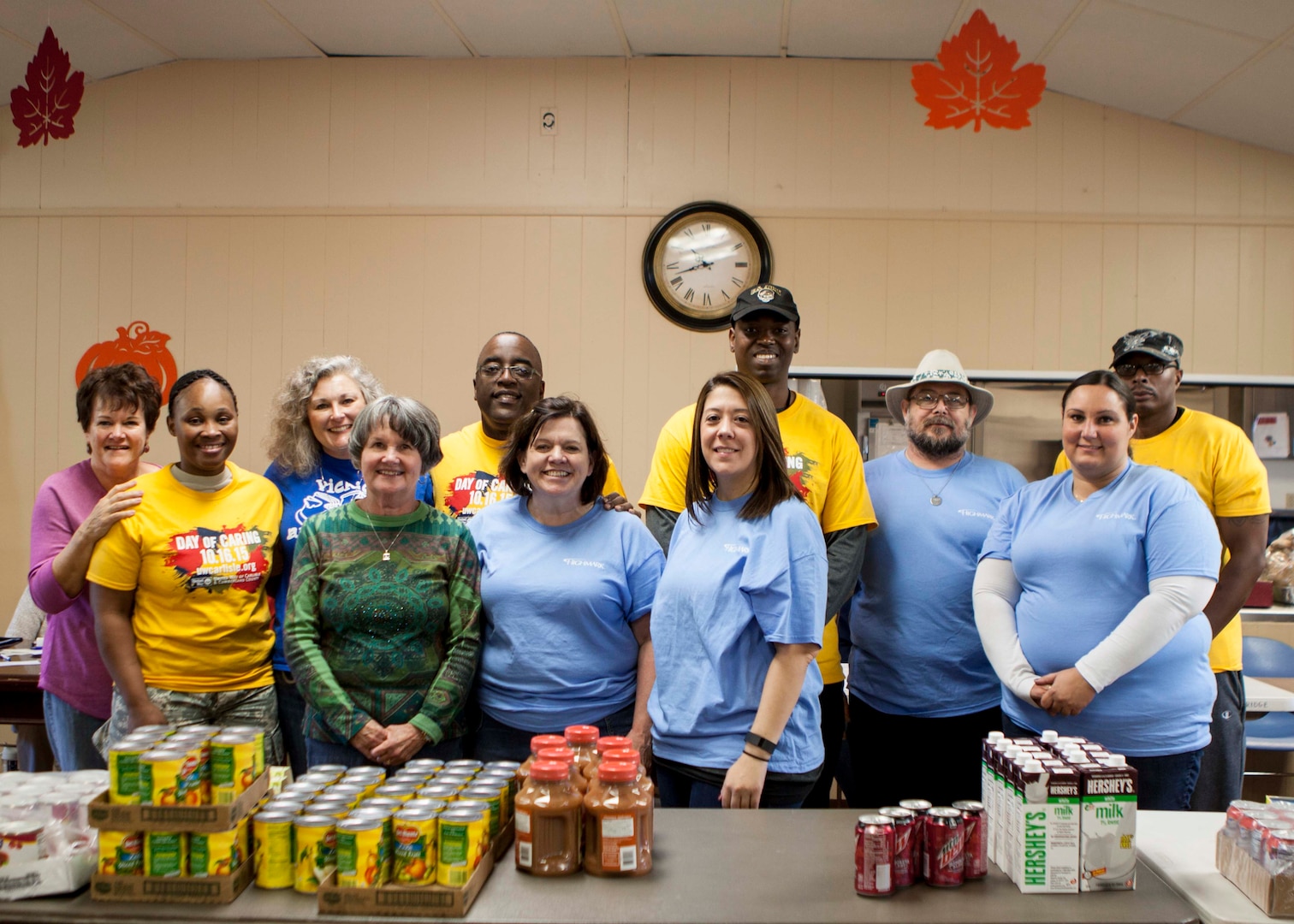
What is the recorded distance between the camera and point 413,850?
4.32ft

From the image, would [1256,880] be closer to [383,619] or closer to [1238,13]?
[383,619]

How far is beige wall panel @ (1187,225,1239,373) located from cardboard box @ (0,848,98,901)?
4381 mm

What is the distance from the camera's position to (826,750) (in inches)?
94.7

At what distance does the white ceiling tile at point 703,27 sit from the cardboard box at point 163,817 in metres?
3.29

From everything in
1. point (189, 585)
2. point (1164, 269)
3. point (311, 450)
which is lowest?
point (189, 585)

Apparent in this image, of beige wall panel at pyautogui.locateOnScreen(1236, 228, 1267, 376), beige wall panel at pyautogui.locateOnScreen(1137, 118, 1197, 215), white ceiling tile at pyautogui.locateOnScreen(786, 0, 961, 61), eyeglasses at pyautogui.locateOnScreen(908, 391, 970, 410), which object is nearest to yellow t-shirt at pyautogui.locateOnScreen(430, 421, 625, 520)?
eyeglasses at pyautogui.locateOnScreen(908, 391, 970, 410)

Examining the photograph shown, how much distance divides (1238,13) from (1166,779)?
104 inches

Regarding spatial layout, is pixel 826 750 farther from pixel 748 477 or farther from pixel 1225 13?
pixel 1225 13

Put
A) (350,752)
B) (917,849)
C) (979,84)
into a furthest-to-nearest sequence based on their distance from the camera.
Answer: (979,84) < (350,752) < (917,849)

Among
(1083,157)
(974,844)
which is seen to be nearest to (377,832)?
(974,844)

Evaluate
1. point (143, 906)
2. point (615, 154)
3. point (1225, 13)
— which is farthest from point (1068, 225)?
point (143, 906)

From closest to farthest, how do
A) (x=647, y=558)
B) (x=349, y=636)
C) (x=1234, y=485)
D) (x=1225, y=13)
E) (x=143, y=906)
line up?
(x=143, y=906) < (x=349, y=636) < (x=647, y=558) < (x=1234, y=485) < (x=1225, y=13)

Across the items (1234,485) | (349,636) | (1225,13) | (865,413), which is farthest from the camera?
(865,413)

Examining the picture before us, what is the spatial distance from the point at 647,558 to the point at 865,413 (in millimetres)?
2255
